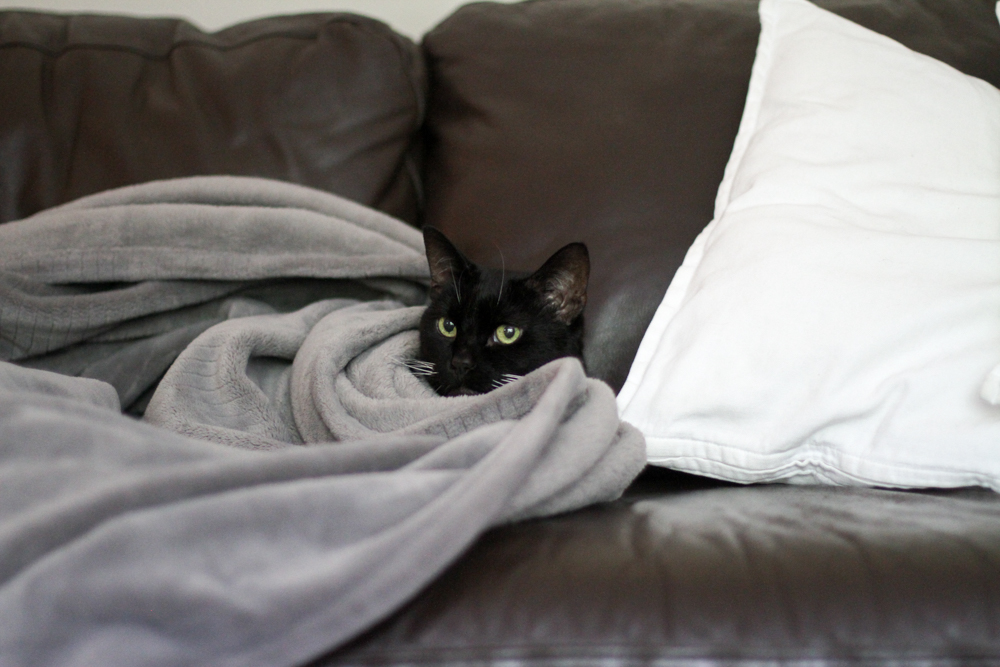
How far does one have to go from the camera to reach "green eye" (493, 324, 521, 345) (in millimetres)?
990

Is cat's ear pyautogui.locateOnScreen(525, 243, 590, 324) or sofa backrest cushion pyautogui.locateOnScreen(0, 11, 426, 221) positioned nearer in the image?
cat's ear pyautogui.locateOnScreen(525, 243, 590, 324)

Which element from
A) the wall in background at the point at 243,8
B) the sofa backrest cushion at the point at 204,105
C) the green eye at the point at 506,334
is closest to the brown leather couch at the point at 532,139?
the sofa backrest cushion at the point at 204,105

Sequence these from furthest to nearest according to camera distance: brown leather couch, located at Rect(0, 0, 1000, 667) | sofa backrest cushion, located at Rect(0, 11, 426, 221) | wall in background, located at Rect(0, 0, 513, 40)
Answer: wall in background, located at Rect(0, 0, 513, 40) < sofa backrest cushion, located at Rect(0, 11, 426, 221) < brown leather couch, located at Rect(0, 0, 1000, 667)

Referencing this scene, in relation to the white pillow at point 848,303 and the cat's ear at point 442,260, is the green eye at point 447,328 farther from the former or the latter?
the white pillow at point 848,303

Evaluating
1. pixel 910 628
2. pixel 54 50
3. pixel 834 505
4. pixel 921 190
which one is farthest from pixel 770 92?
pixel 54 50

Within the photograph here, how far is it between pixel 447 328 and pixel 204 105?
2.17ft

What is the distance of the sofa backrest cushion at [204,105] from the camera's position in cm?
119

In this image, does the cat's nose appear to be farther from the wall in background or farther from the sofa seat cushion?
the wall in background

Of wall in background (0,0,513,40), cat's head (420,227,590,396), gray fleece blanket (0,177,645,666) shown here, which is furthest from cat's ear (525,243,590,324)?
wall in background (0,0,513,40)

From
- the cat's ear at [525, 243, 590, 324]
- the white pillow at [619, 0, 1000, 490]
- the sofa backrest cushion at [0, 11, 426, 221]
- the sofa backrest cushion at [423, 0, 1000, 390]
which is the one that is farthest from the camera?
the sofa backrest cushion at [0, 11, 426, 221]

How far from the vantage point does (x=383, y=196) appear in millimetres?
1290

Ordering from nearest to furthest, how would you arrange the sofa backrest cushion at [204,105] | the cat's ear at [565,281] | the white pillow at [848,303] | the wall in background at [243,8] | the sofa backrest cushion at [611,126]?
the white pillow at [848,303]
the cat's ear at [565,281]
the sofa backrest cushion at [611,126]
the sofa backrest cushion at [204,105]
the wall in background at [243,8]

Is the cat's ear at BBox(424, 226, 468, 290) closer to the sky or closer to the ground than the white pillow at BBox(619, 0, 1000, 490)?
closer to the ground

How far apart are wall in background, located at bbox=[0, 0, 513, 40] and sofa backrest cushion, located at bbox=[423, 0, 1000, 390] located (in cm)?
46
